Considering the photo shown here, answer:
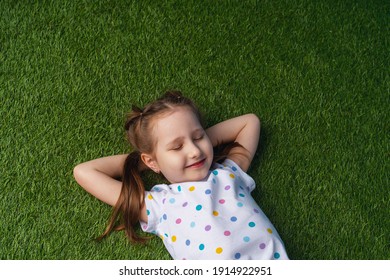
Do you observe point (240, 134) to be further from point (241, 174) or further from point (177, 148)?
point (177, 148)

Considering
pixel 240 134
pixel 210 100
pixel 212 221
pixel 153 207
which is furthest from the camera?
pixel 210 100

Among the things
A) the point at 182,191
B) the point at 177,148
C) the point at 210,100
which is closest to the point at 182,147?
the point at 177,148

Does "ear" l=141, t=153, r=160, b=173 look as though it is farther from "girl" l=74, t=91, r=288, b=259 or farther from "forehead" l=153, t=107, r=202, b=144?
"forehead" l=153, t=107, r=202, b=144

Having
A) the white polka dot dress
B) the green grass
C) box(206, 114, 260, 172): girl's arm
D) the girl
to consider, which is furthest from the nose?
the green grass

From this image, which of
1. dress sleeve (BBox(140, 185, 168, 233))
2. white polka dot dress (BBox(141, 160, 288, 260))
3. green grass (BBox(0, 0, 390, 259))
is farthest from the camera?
green grass (BBox(0, 0, 390, 259))

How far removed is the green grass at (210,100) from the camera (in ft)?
6.00

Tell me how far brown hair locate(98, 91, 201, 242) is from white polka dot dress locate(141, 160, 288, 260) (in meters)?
0.05

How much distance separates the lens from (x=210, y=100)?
2.02 m

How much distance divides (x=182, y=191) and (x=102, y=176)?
12.5 inches

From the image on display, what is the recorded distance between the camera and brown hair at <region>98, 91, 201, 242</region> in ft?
5.67

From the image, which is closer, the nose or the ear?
the nose

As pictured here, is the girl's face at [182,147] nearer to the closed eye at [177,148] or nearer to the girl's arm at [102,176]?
the closed eye at [177,148]

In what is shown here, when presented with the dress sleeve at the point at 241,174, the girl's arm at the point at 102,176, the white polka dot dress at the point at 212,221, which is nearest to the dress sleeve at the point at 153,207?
the white polka dot dress at the point at 212,221

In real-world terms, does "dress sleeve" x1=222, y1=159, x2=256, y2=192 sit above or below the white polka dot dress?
above
